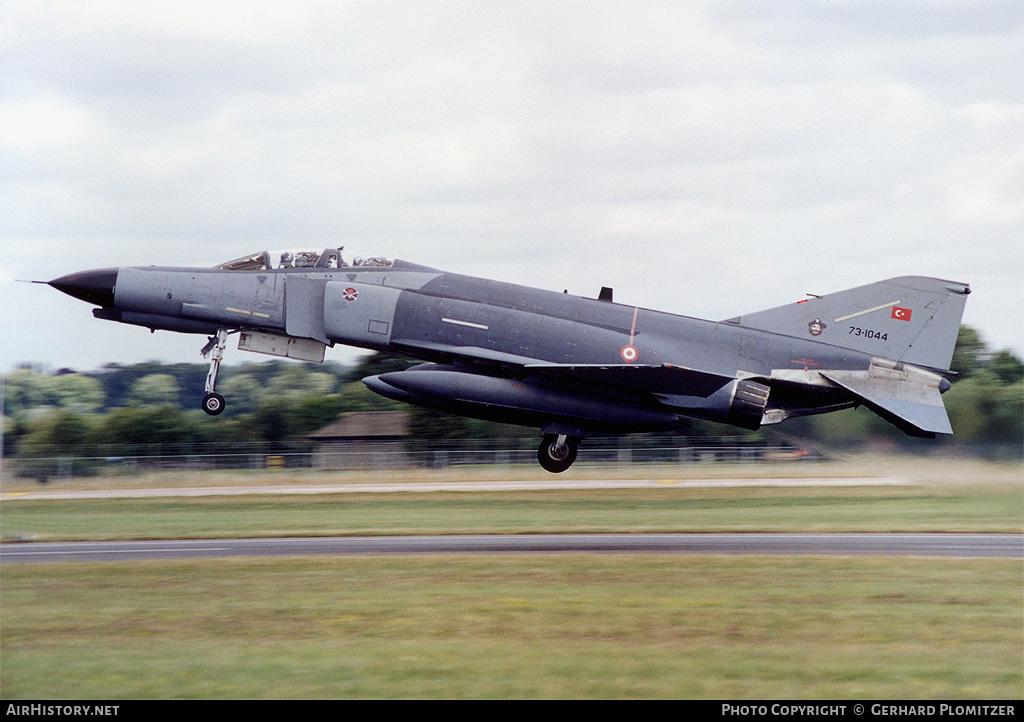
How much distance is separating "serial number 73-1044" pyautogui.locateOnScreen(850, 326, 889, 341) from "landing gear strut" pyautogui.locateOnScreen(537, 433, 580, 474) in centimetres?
517

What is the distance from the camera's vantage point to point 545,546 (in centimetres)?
1878

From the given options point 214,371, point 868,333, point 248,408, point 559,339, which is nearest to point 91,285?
point 214,371

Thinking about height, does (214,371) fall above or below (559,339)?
below

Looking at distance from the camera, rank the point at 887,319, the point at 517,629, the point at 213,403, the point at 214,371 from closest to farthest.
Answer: the point at 517,629 < the point at 213,403 < the point at 214,371 < the point at 887,319

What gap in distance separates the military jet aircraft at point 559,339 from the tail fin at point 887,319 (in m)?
0.02

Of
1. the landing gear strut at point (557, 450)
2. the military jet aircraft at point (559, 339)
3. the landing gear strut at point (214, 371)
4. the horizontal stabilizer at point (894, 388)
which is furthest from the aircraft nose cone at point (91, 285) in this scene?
the horizontal stabilizer at point (894, 388)

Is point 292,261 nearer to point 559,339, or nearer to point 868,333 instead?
point 559,339

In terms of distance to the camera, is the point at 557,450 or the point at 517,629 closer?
the point at 517,629

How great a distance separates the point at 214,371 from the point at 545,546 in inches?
265

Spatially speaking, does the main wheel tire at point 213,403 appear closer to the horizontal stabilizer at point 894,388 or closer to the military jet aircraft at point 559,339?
the military jet aircraft at point 559,339

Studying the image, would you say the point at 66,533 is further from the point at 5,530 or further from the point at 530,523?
the point at 530,523

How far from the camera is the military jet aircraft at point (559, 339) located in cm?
1641

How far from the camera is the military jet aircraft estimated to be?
16406 mm
